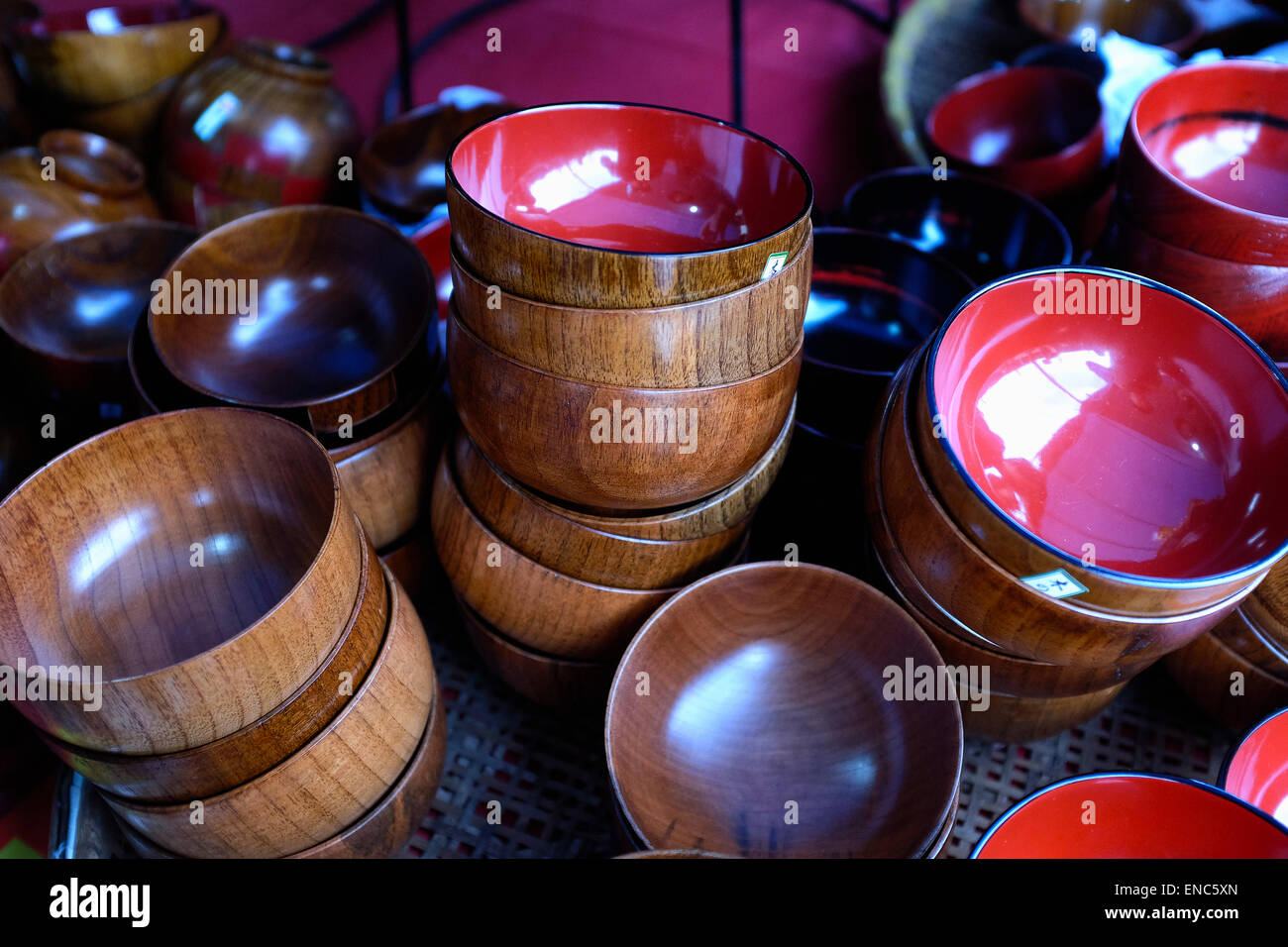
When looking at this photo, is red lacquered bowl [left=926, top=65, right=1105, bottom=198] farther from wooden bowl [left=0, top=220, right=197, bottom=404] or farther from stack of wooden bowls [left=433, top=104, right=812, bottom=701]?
wooden bowl [left=0, top=220, right=197, bottom=404]

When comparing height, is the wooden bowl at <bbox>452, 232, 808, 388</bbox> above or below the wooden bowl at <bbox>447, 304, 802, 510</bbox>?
above

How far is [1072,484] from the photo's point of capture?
86cm

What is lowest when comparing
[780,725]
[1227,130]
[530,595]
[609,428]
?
[780,725]

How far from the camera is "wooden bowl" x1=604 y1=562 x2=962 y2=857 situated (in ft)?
2.65

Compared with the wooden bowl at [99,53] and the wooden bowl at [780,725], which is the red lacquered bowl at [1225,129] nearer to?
the wooden bowl at [780,725]

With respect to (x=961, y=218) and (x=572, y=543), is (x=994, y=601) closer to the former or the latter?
(x=572, y=543)

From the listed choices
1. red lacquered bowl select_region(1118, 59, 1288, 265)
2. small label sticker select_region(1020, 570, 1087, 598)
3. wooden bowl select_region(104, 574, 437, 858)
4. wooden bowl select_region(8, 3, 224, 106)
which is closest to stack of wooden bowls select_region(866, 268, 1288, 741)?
small label sticker select_region(1020, 570, 1087, 598)

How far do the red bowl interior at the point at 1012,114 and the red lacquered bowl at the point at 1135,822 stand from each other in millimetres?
1106

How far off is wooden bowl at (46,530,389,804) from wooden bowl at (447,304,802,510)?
0.52ft

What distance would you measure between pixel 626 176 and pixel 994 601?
0.53 metres

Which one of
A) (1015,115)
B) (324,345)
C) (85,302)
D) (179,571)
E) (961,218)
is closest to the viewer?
(179,571)

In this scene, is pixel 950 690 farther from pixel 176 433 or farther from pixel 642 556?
pixel 176 433

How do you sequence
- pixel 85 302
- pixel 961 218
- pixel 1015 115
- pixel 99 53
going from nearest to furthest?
1. pixel 85 302
2. pixel 961 218
3. pixel 99 53
4. pixel 1015 115

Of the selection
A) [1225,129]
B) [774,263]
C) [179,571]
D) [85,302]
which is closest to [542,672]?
[179,571]
